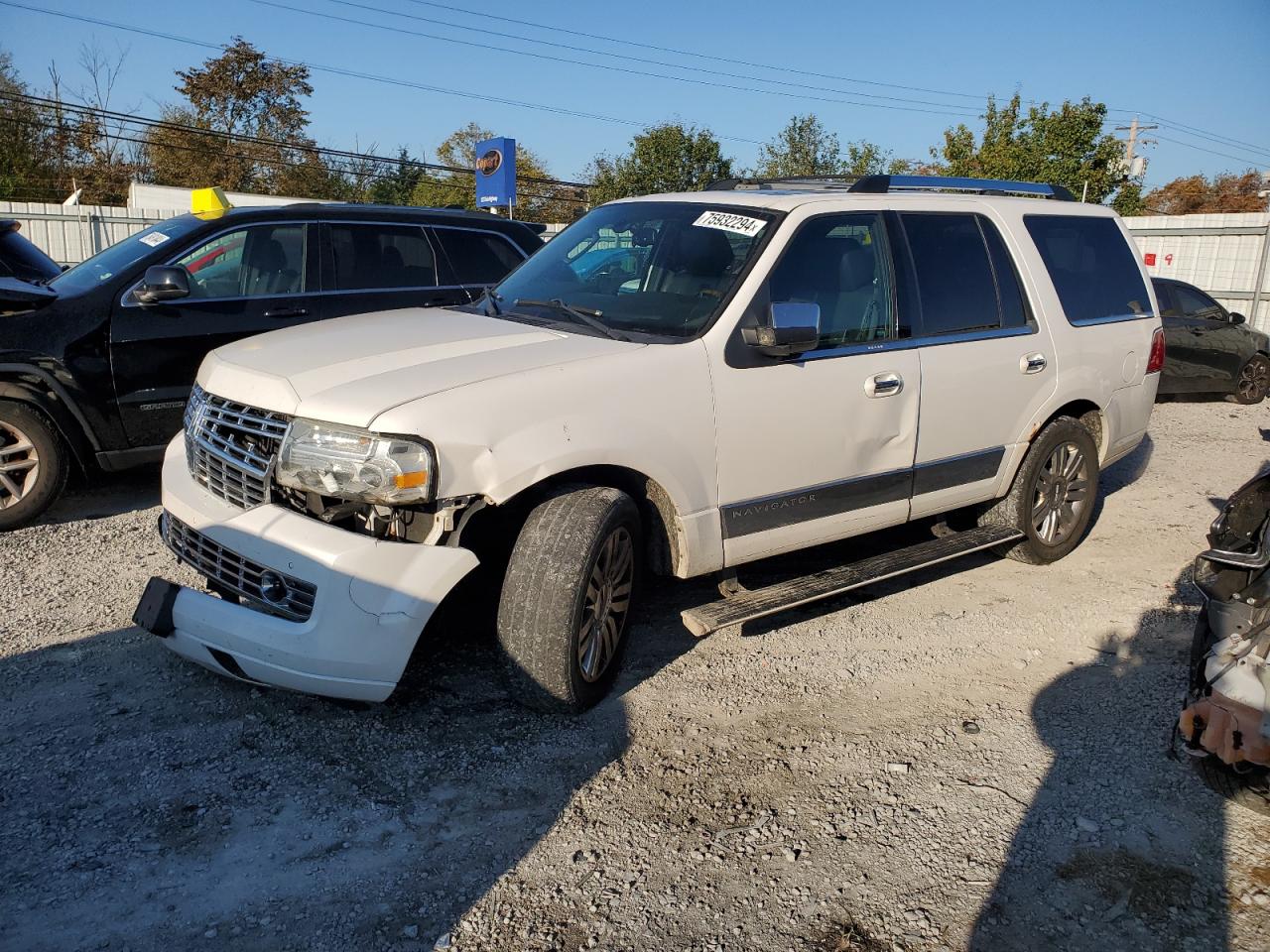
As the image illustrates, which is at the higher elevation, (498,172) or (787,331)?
(498,172)

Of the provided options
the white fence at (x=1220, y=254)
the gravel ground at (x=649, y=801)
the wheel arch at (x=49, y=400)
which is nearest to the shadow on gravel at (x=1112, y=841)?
the gravel ground at (x=649, y=801)

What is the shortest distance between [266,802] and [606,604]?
4.49ft

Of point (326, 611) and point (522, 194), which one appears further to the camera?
point (522, 194)

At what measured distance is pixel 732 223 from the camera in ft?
14.6

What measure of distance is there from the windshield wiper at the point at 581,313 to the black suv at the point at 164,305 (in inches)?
103

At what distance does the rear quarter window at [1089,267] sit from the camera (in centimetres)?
555

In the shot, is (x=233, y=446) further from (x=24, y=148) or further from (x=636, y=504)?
(x=24, y=148)

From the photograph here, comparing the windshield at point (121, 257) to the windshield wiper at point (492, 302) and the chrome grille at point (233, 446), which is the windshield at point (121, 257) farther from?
the chrome grille at point (233, 446)

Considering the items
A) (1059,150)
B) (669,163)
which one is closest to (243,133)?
(669,163)

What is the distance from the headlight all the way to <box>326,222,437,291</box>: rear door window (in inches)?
147

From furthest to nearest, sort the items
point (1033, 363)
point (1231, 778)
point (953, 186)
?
point (953, 186), point (1033, 363), point (1231, 778)

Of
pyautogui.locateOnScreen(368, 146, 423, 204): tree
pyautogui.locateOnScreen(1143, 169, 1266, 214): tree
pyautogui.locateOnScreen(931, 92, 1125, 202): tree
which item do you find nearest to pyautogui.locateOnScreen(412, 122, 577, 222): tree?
pyautogui.locateOnScreen(368, 146, 423, 204): tree

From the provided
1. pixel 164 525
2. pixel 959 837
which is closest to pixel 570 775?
pixel 959 837

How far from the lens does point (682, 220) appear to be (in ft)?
15.1
